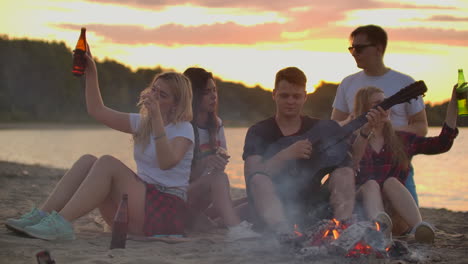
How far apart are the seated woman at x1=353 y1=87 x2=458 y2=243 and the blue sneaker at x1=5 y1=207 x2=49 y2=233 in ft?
7.46

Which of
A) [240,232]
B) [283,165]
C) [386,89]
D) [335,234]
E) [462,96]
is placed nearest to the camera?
[335,234]

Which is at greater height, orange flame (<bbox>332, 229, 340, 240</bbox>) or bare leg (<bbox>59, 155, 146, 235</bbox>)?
bare leg (<bbox>59, 155, 146, 235</bbox>)

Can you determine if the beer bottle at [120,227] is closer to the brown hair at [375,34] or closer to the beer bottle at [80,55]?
the beer bottle at [80,55]

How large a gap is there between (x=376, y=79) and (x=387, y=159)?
0.94 metres

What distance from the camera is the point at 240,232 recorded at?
460cm

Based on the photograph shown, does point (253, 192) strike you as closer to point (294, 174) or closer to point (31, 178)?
point (294, 174)

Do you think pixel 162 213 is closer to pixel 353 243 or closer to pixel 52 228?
pixel 52 228

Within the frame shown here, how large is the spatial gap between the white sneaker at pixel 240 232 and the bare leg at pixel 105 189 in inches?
30.4

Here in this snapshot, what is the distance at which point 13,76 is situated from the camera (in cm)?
4525

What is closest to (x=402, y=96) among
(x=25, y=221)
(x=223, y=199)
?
(x=223, y=199)

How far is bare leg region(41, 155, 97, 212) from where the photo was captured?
4.15m

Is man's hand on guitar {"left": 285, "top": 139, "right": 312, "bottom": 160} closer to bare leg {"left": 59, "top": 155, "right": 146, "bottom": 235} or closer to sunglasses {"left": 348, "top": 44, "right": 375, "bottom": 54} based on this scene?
bare leg {"left": 59, "top": 155, "right": 146, "bottom": 235}

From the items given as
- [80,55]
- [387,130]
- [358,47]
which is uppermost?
[358,47]

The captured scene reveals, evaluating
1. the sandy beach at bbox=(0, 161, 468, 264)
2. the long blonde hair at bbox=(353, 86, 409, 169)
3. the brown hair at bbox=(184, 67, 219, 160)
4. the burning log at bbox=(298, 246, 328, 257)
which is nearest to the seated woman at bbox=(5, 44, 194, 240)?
the sandy beach at bbox=(0, 161, 468, 264)
